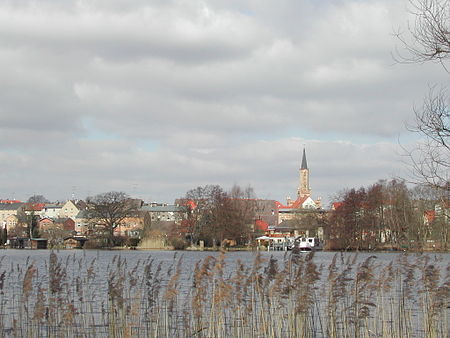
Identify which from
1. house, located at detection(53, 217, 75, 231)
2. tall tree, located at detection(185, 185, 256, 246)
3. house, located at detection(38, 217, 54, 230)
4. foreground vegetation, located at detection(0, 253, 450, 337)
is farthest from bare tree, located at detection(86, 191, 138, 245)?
foreground vegetation, located at detection(0, 253, 450, 337)

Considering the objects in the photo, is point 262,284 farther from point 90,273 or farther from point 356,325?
point 90,273

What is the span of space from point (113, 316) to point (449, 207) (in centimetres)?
748

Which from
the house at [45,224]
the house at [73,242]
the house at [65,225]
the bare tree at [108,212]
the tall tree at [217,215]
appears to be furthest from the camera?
the house at [45,224]

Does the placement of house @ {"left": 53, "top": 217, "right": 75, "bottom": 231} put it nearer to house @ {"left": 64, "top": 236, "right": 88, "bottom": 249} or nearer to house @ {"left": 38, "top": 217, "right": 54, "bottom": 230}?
house @ {"left": 38, "top": 217, "right": 54, "bottom": 230}

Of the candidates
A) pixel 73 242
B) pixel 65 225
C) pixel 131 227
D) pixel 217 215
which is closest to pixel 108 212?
pixel 73 242

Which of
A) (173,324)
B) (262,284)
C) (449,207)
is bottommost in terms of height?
(173,324)

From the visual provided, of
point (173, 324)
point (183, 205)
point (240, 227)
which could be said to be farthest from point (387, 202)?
point (173, 324)

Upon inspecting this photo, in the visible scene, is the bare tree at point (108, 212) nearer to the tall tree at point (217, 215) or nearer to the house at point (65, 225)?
the tall tree at point (217, 215)

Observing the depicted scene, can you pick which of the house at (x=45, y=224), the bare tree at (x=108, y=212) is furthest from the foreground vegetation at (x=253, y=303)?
the house at (x=45, y=224)

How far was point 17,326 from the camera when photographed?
15.6 meters

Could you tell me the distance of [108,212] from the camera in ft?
341

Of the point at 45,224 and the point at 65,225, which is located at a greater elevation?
the point at 45,224

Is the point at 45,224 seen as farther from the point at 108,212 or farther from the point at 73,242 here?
the point at 108,212

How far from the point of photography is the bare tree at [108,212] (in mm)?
102438
